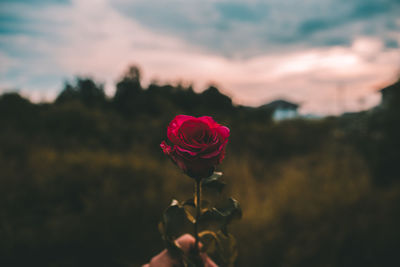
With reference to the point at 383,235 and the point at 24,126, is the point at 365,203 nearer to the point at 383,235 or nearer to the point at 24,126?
the point at 383,235

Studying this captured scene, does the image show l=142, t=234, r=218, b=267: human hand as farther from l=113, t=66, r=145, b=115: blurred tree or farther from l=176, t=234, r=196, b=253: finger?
l=113, t=66, r=145, b=115: blurred tree

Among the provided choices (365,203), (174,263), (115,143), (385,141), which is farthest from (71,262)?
(385,141)

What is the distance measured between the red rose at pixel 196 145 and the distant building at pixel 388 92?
5544 millimetres

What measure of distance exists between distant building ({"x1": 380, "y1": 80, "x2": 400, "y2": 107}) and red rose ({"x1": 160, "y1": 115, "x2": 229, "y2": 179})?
218 inches

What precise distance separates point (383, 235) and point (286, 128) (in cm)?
682

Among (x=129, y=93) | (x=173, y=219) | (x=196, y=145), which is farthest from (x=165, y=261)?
(x=129, y=93)

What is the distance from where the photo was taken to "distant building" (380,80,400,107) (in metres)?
4.62

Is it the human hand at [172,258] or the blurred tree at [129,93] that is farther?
the blurred tree at [129,93]

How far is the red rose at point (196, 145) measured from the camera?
1.49 ft

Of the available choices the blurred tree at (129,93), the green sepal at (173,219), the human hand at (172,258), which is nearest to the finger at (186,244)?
the human hand at (172,258)

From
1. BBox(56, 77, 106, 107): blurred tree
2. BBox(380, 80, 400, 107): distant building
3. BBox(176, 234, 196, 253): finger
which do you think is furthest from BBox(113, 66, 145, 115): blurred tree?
→ BBox(176, 234, 196, 253): finger

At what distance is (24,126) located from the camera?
658cm

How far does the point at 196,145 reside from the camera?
1.50 feet

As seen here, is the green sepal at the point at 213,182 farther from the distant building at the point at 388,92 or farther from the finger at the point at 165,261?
the distant building at the point at 388,92
